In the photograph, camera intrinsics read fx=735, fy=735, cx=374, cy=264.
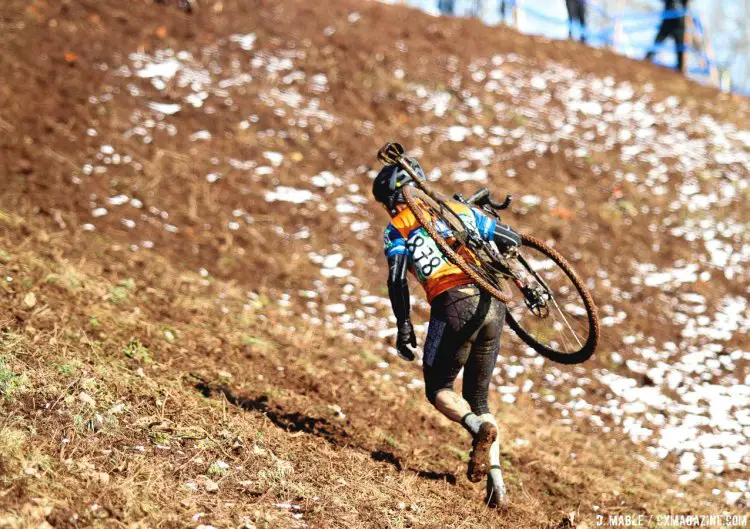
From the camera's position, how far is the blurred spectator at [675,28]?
1939cm

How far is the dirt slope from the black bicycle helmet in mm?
2047

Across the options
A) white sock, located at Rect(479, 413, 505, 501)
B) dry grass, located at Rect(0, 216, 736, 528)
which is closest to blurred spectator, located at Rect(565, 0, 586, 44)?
dry grass, located at Rect(0, 216, 736, 528)

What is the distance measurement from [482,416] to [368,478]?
993 millimetres

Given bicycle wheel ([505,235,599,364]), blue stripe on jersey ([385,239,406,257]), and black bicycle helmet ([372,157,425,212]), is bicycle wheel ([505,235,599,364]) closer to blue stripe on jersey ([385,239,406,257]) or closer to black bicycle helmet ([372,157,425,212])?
blue stripe on jersey ([385,239,406,257])

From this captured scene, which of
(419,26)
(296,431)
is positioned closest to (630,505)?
(296,431)

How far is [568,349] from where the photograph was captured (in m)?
7.43

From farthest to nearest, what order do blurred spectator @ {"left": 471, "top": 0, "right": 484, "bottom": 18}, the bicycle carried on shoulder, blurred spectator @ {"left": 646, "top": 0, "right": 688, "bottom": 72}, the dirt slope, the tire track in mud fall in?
blurred spectator @ {"left": 471, "top": 0, "right": 484, "bottom": 18} < blurred spectator @ {"left": 646, "top": 0, "right": 688, "bottom": 72} < the tire track in mud < the bicycle carried on shoulder < the dirt slope

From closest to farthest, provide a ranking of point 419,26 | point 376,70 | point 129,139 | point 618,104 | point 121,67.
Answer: point 129,139, point 121,67, point 376,70, point 618,104, point 419,26

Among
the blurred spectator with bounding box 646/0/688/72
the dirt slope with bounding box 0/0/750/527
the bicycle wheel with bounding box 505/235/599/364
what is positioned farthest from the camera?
the blurred spectator with bounding box 646/0/688/72

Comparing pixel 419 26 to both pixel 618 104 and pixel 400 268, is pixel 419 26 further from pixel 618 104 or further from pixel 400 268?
pixel 400 268

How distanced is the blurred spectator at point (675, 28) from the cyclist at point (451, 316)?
1617 cm

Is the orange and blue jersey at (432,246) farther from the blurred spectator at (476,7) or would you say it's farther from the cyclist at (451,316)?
the blurred spectator at (476,7)

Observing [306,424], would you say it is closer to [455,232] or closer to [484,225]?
[455,232]

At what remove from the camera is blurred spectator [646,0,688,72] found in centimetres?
1939
